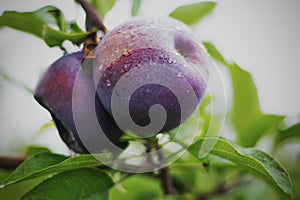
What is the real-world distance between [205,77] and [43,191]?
1.01 ft

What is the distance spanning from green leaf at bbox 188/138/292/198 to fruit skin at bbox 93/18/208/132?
0.07 metres

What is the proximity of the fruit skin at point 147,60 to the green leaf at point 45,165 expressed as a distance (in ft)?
0.28

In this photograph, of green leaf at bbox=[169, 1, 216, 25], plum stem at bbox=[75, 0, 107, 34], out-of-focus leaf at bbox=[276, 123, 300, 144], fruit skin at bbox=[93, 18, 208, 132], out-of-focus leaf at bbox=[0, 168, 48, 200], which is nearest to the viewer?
fruit skin at bbox=[93, 18, 208, 132]

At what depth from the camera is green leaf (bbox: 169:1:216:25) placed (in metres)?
0.79

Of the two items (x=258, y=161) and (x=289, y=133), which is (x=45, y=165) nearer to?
(x=258, y=161)

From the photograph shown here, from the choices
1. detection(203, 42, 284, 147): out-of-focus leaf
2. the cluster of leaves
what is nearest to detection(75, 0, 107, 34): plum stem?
the cluster of leaves

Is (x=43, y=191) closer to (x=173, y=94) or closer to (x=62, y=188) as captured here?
(x=62, y=188)

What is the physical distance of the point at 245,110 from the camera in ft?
3.26

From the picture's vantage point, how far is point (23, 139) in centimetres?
125

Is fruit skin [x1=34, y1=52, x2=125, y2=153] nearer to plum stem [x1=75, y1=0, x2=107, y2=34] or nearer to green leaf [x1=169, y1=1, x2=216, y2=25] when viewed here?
plum stem [x1=75, y1=0, x2=107, y2=34]

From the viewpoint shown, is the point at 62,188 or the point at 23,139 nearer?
the point at 62,188

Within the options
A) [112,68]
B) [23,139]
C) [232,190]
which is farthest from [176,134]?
[23,139]

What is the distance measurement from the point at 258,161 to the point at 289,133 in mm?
463

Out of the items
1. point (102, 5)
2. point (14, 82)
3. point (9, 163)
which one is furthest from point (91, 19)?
point (9, 163)
